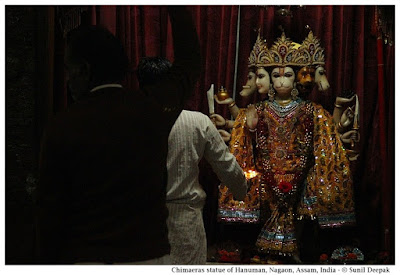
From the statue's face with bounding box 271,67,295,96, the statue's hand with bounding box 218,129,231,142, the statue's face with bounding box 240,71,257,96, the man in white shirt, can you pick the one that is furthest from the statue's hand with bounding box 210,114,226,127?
the man in white shirt

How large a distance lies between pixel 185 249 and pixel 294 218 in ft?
2.80

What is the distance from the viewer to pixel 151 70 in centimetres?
178

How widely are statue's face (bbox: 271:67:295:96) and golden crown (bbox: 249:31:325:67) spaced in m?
0.02

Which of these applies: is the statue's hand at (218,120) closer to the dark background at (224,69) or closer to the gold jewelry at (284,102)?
the dark background at (224,69)

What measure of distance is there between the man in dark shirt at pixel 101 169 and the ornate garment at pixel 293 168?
1.21m

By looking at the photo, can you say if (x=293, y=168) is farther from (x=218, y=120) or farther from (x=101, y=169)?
(x=101, y=169)

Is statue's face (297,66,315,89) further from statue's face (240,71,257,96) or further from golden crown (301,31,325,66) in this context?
statue's face (240,71,257,96)

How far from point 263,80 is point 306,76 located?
0.55 ft

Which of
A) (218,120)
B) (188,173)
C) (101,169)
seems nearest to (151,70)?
(188,173)

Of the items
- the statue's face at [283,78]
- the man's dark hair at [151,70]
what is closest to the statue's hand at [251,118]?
the statue's face at [283,78]

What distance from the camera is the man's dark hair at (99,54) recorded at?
145 centimetres

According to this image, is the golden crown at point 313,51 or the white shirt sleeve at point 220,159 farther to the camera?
the golden crown at point 313,51

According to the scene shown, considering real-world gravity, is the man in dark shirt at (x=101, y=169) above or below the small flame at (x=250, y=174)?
above

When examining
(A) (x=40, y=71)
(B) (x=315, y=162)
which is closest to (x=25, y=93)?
(A) (x=40, y=71)
